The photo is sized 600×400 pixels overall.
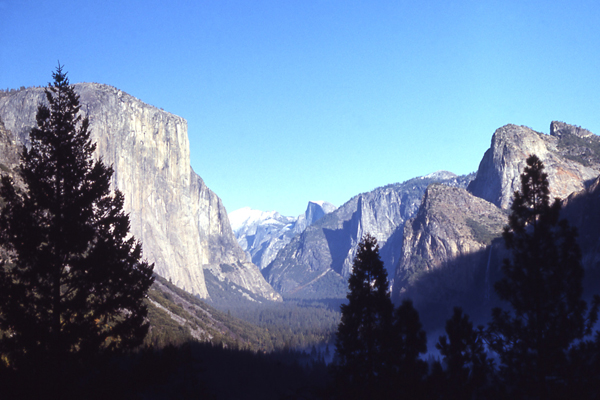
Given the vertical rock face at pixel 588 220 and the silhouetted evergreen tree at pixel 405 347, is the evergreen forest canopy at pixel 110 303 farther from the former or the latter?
the vertical rock face at pixel 588 220

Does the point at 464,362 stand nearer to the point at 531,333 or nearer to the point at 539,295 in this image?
the point at 531,333

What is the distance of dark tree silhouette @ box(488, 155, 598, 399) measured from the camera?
24.1 m

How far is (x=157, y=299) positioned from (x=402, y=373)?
5946 inches

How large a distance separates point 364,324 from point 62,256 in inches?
891

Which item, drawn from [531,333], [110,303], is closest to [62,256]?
[110,303]

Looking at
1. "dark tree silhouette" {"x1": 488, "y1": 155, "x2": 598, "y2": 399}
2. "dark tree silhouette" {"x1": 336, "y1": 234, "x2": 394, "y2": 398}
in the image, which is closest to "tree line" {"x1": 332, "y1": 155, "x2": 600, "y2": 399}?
"dark tree silhouette" {"x1": 488, "y1": 155, "x2": 598, "y2": 399}

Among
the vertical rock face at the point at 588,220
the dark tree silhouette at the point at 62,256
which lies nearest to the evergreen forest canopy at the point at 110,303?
the dark tree silhouette at the point at 62,256

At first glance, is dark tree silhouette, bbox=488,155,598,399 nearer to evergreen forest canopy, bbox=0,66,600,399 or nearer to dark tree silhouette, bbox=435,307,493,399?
evergreen forest canopy, bbox=0,66,600,399

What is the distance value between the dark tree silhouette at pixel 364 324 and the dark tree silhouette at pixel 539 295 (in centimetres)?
985

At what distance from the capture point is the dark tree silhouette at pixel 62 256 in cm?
1966

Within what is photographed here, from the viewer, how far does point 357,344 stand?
34.6m

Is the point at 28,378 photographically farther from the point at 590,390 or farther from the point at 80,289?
the point at 590,390

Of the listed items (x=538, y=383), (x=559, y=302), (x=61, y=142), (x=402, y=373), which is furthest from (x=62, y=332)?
(x=559, y=302)

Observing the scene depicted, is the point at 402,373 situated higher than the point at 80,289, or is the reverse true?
the point at 80,289
